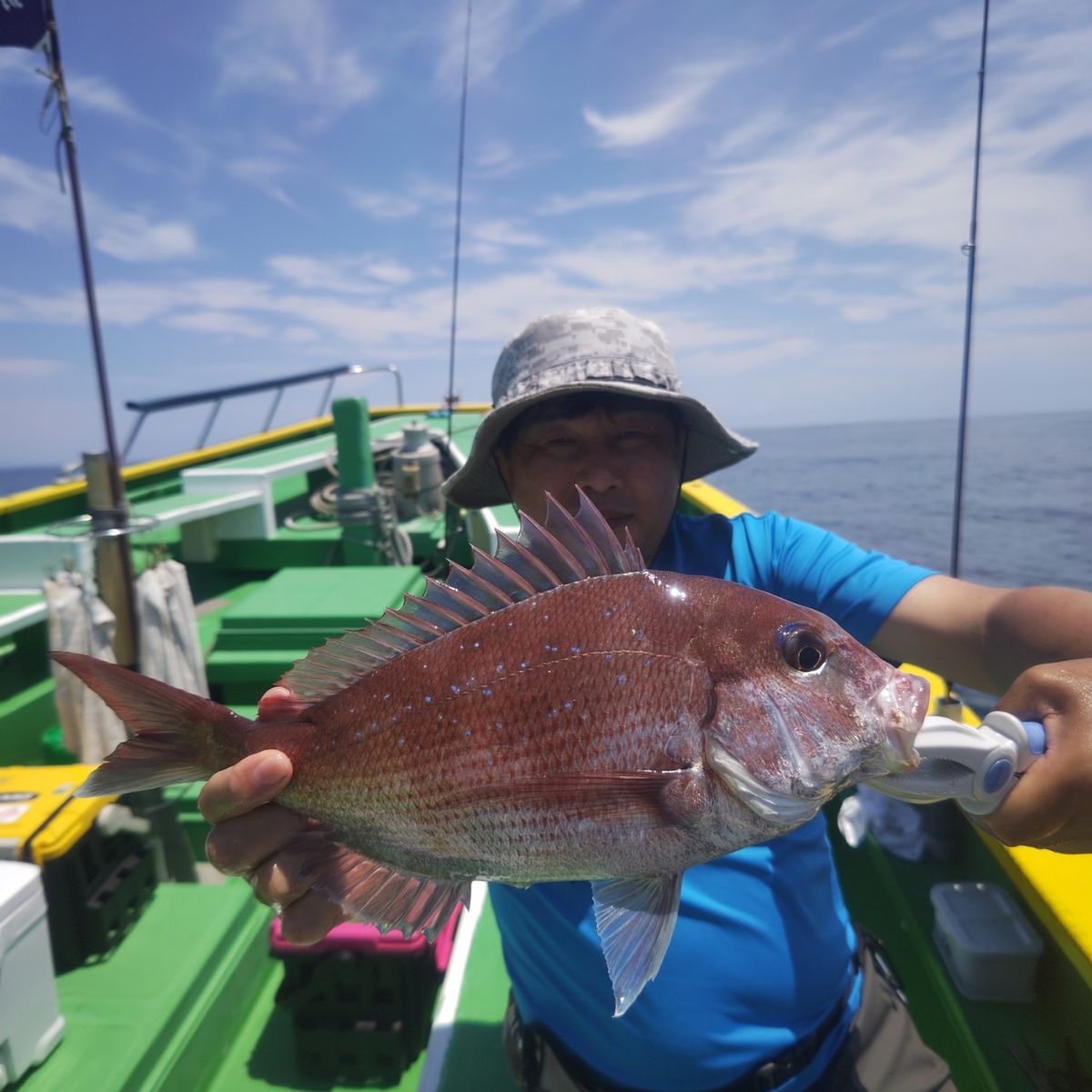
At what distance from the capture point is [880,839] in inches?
99.0

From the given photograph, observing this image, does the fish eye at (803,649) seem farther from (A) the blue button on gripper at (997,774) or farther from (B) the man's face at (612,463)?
(B) the man's face at (612,463)

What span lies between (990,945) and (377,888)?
175cm

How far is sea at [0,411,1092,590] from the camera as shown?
1001 centimetres

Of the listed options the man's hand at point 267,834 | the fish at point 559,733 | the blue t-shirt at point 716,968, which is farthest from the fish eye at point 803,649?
the man's hand at point 267,834

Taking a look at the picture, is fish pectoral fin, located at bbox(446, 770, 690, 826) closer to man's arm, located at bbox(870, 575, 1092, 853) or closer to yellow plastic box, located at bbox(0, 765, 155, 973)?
man's arm, located at bbox(870, 575, 1092, 853)

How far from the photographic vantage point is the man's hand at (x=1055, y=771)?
1050 mm

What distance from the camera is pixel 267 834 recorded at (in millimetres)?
1318

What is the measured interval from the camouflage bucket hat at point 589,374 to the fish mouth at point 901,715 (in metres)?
0.94

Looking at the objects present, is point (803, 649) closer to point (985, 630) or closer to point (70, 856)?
point (985, 630)

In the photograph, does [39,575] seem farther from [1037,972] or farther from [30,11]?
[1037,972]

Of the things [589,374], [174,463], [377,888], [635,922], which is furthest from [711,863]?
[174,463]

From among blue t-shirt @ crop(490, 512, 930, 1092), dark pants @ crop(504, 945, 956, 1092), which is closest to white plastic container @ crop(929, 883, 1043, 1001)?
dark pants @ crop(504, 945, 956, 1092)

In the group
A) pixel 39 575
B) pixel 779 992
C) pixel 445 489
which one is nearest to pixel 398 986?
pixel 779 992

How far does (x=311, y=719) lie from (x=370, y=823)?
230 mm
